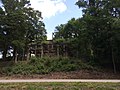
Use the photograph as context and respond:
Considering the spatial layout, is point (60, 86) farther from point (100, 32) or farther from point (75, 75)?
point (100, 32)

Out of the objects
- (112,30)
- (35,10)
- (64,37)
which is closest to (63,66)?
(112,30)

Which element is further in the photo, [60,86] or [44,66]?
[44,66]

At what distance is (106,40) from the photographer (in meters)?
33.7

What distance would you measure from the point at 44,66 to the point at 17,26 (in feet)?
20.9

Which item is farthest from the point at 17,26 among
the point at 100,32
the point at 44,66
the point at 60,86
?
the point at 60,86

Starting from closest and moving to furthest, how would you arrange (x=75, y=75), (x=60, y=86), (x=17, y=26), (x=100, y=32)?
(x=60, y=86) → (x=75, y=75) → (x=100, y=32) → (x=17, y=26)

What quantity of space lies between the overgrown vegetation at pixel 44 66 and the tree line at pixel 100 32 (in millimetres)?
→ 2682

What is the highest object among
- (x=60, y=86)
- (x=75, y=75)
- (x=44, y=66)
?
(x=44, y=66)

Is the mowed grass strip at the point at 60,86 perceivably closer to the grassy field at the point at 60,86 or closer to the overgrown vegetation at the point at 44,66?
the grassy field at the point at 60,86

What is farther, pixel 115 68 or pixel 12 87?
pixel 115 68

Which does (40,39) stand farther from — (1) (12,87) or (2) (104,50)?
(1) (12,87)

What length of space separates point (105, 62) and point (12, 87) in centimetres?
1954

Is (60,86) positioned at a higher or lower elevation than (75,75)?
lower

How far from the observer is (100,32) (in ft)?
111
